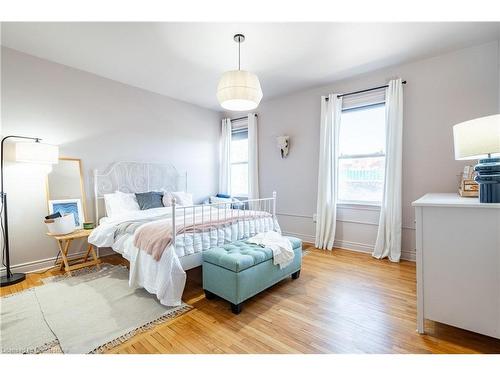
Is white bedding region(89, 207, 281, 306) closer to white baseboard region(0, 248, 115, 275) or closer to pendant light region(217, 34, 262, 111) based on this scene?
white baseboard region(0, 248, 115, 275)

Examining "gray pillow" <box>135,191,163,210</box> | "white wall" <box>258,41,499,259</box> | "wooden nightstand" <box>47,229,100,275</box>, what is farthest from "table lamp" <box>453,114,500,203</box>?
→ "wooden nightstand" <box>47,229,100,275</box>

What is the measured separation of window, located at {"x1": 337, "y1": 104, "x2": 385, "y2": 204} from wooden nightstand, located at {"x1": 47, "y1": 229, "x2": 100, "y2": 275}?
11.9 ft

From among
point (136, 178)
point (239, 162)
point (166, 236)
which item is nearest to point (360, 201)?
point (239, 162)

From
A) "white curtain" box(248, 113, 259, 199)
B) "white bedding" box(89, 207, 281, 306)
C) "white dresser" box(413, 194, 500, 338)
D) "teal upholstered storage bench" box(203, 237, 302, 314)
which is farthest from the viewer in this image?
"white curtain" box(248, 113, 259, 199)

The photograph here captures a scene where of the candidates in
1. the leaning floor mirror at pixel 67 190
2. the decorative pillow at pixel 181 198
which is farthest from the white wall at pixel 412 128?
the leaning floor mirror at pixel 67 190

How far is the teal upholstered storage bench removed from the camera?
1961mm

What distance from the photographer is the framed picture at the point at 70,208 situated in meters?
3.04

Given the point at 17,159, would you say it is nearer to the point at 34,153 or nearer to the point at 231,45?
the point at 34,153

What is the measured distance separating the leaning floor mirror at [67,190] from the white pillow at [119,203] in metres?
0.33

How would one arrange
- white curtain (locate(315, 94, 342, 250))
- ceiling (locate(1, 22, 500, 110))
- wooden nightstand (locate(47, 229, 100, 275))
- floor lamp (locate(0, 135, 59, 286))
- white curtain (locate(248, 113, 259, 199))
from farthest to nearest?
white curtain (locate(248, 113, 259, 199)) < white curtain (locate(315, 94, 342, 250)) < wooden nightstand (locate(47, 229, 100, 275)) < floor lamp (locate(0, 135, 59, 286)) < ceiling (locate(1, 22, 500, 110))

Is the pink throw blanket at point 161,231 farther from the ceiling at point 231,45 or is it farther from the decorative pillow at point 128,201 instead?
the ceiling at point 231,45
